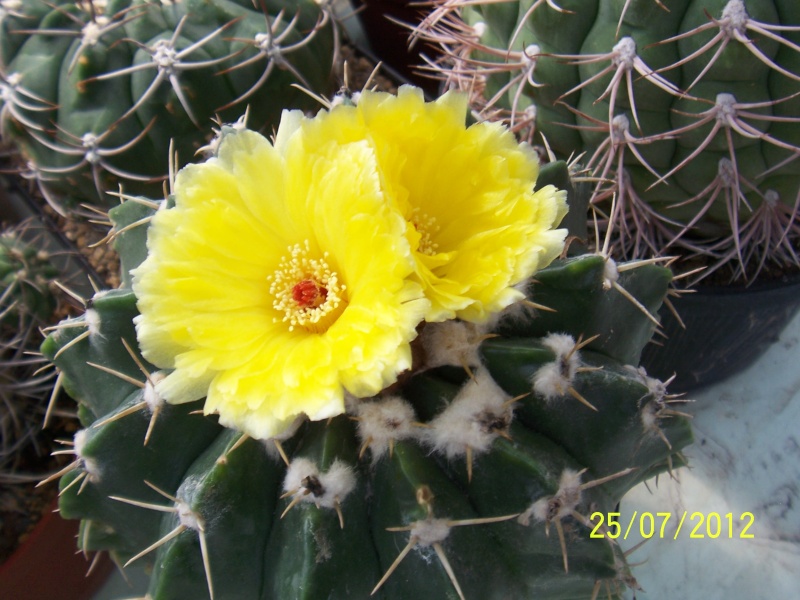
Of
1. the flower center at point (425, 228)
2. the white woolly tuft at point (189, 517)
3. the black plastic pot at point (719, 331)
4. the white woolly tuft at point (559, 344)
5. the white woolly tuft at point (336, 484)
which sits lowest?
the black plastic pot at point (719, 331)

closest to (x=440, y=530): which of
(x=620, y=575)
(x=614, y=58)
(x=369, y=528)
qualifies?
(x=369, y=528)

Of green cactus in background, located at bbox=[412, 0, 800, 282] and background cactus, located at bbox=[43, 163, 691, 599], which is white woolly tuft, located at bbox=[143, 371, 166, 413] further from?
green cactus in background, located at bbox=[412, 0, 800, 282]

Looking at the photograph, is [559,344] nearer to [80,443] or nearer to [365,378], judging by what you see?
[365,378]

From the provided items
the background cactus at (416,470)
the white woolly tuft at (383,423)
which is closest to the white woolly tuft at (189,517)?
the background cactus at (416,470)

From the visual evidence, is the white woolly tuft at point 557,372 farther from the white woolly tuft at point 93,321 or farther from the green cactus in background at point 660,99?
the white woolly tuft at point 93,321

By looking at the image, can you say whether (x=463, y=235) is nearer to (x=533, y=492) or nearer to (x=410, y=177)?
(x=410, y=177)

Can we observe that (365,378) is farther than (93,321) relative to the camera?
No
